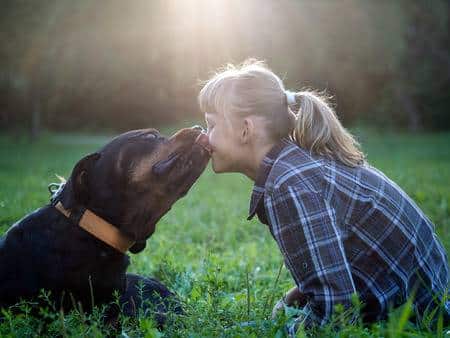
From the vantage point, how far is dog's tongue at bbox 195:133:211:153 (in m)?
3.40

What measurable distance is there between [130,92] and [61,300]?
2262cm

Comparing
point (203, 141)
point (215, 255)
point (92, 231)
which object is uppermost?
point (203, 141)

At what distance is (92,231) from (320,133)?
1.31 m

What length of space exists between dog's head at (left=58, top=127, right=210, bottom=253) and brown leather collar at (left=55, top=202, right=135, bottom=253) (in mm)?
34

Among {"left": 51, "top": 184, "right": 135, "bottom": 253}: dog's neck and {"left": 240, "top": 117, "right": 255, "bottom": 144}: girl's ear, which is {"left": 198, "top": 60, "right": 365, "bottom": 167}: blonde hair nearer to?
{"left": 240, "top": 117, "right": 255, "bottom": 144}: girl's ear

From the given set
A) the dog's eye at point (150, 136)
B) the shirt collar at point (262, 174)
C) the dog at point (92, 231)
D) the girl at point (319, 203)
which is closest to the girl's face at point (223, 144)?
the girl at point (319, 203)

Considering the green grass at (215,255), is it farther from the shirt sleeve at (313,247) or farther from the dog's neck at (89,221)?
the dog's neck at (89,221)

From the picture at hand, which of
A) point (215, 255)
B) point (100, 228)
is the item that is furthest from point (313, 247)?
point (215, 255)

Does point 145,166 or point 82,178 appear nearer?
point 82,178

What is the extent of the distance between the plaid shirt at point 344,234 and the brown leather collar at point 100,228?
75 centimetres

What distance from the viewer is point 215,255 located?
454 centimetres

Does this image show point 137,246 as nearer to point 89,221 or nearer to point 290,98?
point 89,221

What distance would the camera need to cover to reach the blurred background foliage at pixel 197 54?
742 inches

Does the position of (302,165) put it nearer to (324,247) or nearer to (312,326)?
(324,247)
